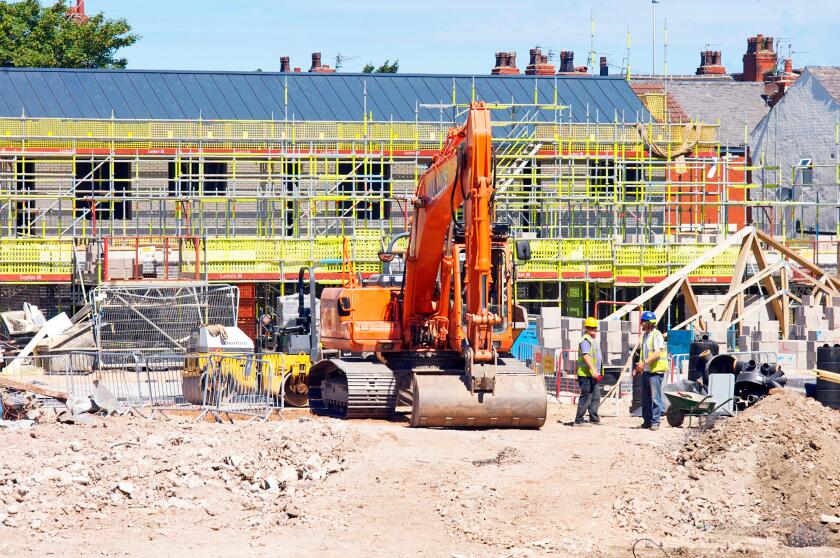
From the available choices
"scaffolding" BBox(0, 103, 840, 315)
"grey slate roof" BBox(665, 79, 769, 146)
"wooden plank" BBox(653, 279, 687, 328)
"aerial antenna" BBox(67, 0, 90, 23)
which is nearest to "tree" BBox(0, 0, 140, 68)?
"aerial antenna" BBox(67, 0, 90, 23)

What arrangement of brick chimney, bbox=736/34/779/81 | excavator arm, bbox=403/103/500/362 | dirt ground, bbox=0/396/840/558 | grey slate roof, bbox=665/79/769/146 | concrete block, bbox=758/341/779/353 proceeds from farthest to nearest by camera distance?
brick chimney, bbox=736/34/779/81
grey slate roof, bbox=665/79/769/146
concrete block, bbox=758/341/779/353
excavator arm, bbox=403/103/500/362
dirt ground, bbox=0/396/840/558

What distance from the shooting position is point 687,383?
62.1 feet

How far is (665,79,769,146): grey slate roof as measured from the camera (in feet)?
187

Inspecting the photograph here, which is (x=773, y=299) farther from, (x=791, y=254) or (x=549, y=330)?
(x=549, y=330)

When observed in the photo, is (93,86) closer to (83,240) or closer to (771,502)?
(83,240)

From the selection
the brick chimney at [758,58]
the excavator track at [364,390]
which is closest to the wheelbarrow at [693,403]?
the excavator track at [364,390]

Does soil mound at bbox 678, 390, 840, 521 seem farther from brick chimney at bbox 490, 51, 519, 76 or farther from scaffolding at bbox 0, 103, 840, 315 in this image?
brick chimney at bbox 490, 51, 519, 76

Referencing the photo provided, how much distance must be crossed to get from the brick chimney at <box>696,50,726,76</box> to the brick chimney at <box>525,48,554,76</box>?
9.06m

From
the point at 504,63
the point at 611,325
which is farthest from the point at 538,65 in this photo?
the point at 611,325

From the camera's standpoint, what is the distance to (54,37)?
189ft

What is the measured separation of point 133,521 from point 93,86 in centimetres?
3272

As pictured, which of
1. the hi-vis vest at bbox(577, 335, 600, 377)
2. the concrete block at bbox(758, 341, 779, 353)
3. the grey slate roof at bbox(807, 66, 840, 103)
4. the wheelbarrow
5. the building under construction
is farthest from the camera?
the grey slate roof at bbox(807, 66, 840, 103)

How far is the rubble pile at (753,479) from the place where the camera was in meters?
14.3

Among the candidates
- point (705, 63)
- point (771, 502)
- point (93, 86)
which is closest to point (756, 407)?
point (771, 502)
